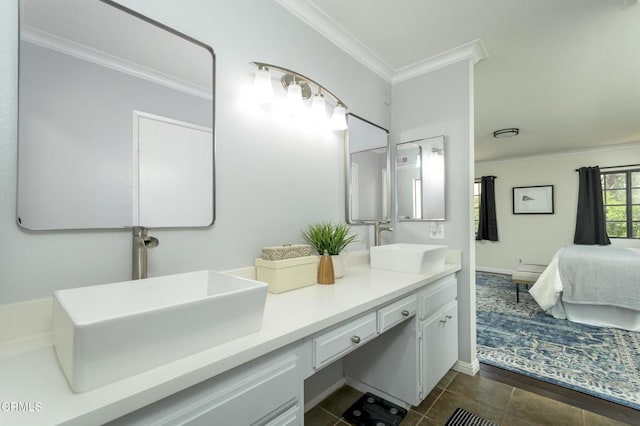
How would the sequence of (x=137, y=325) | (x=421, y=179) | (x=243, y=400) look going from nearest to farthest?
(x=137, y=325) → (x=243, y=400) → (x=421, y=179)

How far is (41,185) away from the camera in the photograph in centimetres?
91

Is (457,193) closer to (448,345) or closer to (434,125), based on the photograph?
(434,125)

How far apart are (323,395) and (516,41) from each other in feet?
8.82

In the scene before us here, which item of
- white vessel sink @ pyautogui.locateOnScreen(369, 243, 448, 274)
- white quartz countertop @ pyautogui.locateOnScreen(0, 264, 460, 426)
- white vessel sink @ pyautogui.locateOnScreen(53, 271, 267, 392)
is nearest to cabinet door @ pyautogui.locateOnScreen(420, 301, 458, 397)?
Result: white vessel sink @ pyautogui.locateOnScreen(369, 243, 448, 274)

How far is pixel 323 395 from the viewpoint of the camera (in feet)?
6.20

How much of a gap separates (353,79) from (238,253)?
1495 millimetres

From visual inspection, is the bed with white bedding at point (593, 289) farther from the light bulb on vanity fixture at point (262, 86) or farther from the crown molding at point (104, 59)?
the crown molding at point (104, 59)

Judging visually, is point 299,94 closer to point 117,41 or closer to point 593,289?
point 117,41

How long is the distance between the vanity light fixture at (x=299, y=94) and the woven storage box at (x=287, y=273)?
2.65 feet

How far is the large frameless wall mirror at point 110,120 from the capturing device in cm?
91

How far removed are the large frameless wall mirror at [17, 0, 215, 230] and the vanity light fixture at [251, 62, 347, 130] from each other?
24 centimetres

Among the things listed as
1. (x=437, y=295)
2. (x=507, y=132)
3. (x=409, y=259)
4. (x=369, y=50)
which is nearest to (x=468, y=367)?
(x=437, y=295)

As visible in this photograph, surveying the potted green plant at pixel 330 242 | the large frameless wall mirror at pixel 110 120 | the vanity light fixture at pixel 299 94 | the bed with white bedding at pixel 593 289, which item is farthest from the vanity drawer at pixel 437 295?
the bed with white bedding at pixel 593 289

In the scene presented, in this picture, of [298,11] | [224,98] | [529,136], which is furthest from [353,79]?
[529,136]
